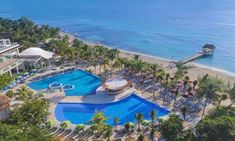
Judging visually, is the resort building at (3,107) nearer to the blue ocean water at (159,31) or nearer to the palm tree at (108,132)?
the palm tree at (108,132)

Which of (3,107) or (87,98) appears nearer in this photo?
(3,107)

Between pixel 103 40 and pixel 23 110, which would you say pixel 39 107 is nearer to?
pixel 23 110

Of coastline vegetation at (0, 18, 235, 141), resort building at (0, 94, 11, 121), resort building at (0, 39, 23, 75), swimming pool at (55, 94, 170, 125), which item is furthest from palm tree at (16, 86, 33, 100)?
resort building at (0, 39, 23, 75)

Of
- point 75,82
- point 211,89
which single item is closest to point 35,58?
point 75,82

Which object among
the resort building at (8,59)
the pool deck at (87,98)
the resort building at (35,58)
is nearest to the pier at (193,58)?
the pool deck at (87,98)

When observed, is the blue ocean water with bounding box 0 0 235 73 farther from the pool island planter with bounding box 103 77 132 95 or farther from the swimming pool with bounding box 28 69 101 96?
the pool island planter with bounding box 103 77 132 95

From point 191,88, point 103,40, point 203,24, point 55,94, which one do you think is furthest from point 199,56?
point 203,24

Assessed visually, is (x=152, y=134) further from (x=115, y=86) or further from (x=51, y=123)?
(x=115, y=86)
